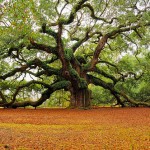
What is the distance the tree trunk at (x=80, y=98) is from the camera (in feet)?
74.4

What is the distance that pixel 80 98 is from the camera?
74.4ft

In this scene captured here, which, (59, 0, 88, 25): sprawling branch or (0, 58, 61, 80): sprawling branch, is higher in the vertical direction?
(59, 0, 88, 25): sprawling branch

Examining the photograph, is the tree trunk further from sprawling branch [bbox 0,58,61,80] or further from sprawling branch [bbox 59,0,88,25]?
sprawling branch [bbox 59,0,88,25]

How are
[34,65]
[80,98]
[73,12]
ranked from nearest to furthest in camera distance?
[73,12] → [80,98] → [34,65]

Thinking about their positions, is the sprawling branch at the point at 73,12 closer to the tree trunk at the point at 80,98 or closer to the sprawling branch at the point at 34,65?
the sprawling branch at the point at 34,65

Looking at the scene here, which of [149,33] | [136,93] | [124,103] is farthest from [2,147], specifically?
[136,93]

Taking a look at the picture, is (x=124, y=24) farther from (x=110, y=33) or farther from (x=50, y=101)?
(x=50, y=101)

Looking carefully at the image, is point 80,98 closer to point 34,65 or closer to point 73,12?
point 34,65

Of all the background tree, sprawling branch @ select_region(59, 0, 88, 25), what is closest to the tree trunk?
the background tree

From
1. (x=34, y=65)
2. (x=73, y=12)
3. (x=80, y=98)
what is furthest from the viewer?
(x=34, y=65)

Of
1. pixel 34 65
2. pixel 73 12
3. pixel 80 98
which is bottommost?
pixel 80 98

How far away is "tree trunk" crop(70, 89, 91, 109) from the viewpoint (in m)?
22.7

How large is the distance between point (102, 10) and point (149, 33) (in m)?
4.11

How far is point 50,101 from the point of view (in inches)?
1309
